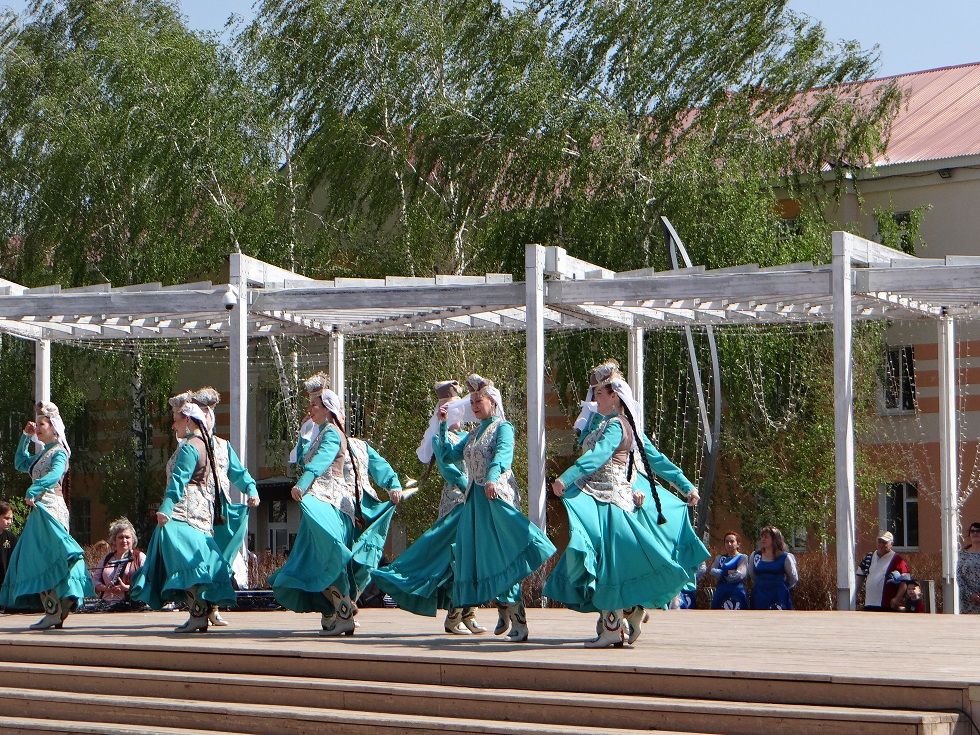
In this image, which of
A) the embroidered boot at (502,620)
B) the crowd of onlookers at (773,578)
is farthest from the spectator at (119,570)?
the embroidered boot at (502,620)

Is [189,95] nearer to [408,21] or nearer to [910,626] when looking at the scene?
[408,21]

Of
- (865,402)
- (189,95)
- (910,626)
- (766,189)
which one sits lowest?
(910,626)

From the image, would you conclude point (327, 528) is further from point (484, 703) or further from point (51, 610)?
point (51, 610)

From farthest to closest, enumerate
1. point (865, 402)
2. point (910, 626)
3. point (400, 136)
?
point (400, 136) < point (865, 402) < point (910, 626)

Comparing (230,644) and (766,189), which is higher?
(766,189)

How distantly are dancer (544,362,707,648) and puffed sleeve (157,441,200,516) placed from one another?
3231 mm

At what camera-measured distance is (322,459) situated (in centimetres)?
1157

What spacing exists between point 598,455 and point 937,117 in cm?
2412

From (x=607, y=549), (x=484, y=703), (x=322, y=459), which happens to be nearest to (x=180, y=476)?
(x=322, y=459)

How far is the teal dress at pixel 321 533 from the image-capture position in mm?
11477

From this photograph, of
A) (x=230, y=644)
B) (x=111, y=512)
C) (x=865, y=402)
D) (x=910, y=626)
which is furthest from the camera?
(x=111, y=512)

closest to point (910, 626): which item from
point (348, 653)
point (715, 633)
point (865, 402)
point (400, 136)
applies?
point (715, 633)

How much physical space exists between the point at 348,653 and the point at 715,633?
113 inches

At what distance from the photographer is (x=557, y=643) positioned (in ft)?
35.3
